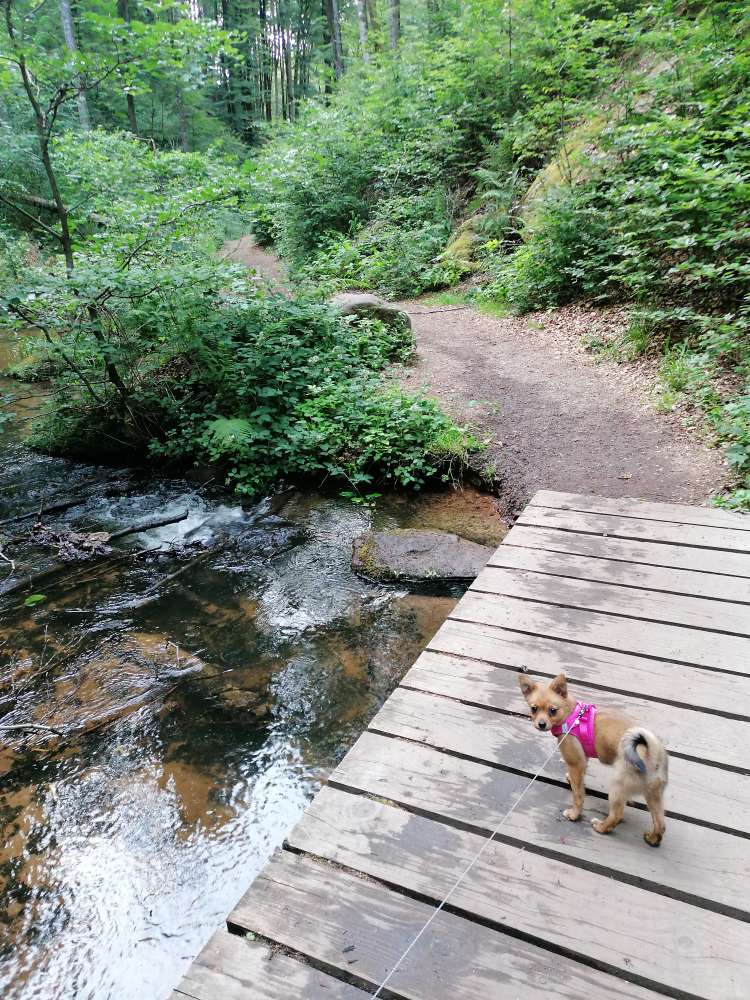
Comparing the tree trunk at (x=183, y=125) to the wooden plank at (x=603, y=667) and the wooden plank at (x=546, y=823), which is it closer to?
the wooden plank at (x=603, y=667)

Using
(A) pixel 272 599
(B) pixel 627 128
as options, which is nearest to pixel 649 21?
(B) pixel 627 128

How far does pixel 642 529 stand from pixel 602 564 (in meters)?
0.57

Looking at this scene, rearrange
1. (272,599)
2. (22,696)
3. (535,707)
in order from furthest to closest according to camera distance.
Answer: (272,599)
(22,696)
(535,707)

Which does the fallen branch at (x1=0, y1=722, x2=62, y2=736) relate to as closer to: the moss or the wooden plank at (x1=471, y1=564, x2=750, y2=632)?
the moss

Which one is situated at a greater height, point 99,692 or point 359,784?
point 359,784

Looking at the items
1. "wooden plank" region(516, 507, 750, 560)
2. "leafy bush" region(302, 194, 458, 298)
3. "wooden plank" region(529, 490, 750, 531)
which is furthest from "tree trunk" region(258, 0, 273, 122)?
"wooden plank" region(516, 507, 750, 560)

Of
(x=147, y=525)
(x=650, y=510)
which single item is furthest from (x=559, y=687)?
(x=147, y=525)

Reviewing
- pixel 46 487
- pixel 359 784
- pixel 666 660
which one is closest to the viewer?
pixel 359 784

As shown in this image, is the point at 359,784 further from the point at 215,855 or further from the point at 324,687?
the point at 324,687

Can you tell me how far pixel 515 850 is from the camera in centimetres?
182

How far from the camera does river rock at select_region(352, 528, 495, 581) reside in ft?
16.8

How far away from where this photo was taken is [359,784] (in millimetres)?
2123

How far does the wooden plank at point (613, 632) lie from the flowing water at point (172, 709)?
4.62 ft

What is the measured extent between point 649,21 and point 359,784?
49.1 ft
